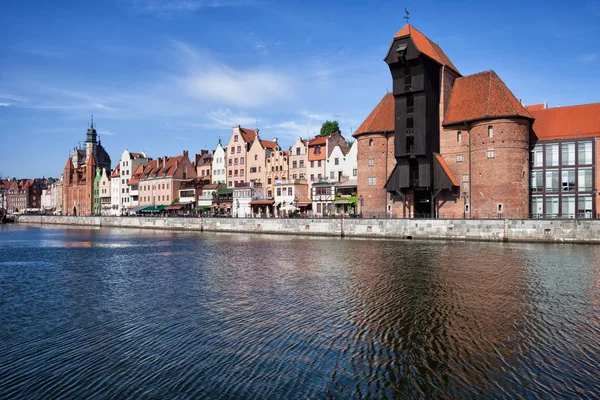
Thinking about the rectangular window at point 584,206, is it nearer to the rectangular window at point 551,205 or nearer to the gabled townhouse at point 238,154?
the rectangular window at point 551,205

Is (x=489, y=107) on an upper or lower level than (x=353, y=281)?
upper

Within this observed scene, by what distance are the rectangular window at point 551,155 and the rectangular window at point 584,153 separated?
6.77 ft

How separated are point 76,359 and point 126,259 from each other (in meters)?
22.6

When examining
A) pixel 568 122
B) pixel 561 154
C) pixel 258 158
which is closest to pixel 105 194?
pixel 258 158

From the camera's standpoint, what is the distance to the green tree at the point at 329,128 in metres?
89.7

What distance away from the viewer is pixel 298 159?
7531 centimetres

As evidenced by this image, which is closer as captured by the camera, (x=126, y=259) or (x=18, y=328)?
(x=18, y=328)

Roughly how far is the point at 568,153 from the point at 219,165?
6056cm

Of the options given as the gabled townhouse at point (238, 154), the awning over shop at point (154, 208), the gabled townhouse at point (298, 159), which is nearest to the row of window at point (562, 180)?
the gabled townhouse at point (298, 159)

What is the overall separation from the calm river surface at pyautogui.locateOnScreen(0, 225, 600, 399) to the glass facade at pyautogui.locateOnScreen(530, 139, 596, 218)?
2194 cm

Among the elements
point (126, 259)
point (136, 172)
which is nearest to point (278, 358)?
point (126, 259)

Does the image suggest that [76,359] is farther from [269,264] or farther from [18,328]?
[269,264]

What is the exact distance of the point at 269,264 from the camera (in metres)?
29.7

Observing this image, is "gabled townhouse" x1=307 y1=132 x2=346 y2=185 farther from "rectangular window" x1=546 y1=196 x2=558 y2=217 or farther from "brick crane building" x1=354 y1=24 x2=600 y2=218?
"rectangular window" x1=546 y1=196 x2=558 y2=217
